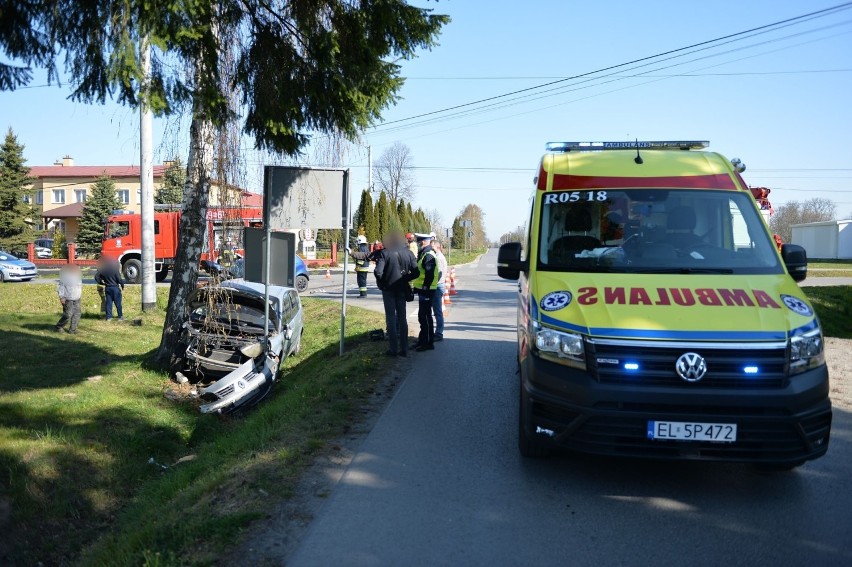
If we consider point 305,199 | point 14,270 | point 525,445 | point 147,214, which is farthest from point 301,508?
point 14,270

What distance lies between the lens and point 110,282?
63.7ft

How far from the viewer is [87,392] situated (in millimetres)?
11273

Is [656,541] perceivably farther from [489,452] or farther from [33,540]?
[33,540]

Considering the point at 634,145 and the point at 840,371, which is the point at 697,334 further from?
the point at 840,371

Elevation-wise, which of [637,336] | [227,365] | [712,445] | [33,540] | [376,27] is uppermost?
[376,27]

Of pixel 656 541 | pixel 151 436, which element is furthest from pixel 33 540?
pixel 656 541

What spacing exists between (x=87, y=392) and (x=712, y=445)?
974 centimetres

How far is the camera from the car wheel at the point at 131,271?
33.1 meters

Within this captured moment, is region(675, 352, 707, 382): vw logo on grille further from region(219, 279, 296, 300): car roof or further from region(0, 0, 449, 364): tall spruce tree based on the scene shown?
region(219, 279, 296, 300): car roof

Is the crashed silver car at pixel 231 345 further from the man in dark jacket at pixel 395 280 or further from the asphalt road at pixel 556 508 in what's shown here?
the asphalt road at pixel 556 508

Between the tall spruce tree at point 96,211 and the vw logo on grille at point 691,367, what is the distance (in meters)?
58.9

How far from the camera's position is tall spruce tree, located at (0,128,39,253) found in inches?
2028

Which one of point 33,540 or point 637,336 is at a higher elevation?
point 637,336

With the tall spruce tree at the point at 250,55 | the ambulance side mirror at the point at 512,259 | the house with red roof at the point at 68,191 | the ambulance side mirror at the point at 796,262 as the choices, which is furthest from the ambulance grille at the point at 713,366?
the house with red roof at the point at 68,191
